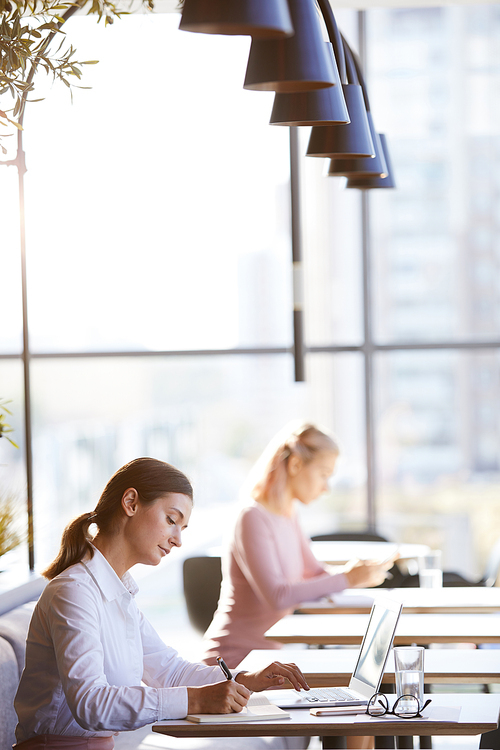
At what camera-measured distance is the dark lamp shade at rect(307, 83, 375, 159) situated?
2.62 metres

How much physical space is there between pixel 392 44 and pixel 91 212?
1.93 metres

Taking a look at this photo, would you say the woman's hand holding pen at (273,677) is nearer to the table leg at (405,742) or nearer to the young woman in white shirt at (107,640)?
the young woman in white shirt at (107,640)

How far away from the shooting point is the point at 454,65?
561cm

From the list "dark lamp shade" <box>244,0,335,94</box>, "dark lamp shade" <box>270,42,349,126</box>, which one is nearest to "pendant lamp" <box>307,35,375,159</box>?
"dark lamp shade" <box>270,42,349,126</box>

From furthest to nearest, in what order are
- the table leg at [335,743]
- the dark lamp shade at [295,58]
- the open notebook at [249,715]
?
1. the table leg at [335,743]
2. the open notebook at [249,715]
3. the dark lamp shade at [295,58]

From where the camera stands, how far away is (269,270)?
5.77m

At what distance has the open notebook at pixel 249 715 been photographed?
212 centimetres

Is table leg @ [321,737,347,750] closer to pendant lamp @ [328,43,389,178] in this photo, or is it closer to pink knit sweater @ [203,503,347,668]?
pink knit sweater @ [203,503,347,668]

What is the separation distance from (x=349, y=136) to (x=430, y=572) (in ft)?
5.96

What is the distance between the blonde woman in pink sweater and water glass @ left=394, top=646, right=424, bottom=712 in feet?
4.07

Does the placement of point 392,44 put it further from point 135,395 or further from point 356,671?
point 356,671

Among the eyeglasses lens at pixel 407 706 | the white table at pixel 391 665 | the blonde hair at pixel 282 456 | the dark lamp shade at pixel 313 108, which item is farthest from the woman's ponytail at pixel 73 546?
the blonde hair at pixel 282 456

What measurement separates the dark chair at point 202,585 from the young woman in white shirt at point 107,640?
2.02 m

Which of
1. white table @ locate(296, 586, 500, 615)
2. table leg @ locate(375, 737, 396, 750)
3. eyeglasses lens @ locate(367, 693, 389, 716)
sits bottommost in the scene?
table leg @ locate(375, 737, 396, 750)
